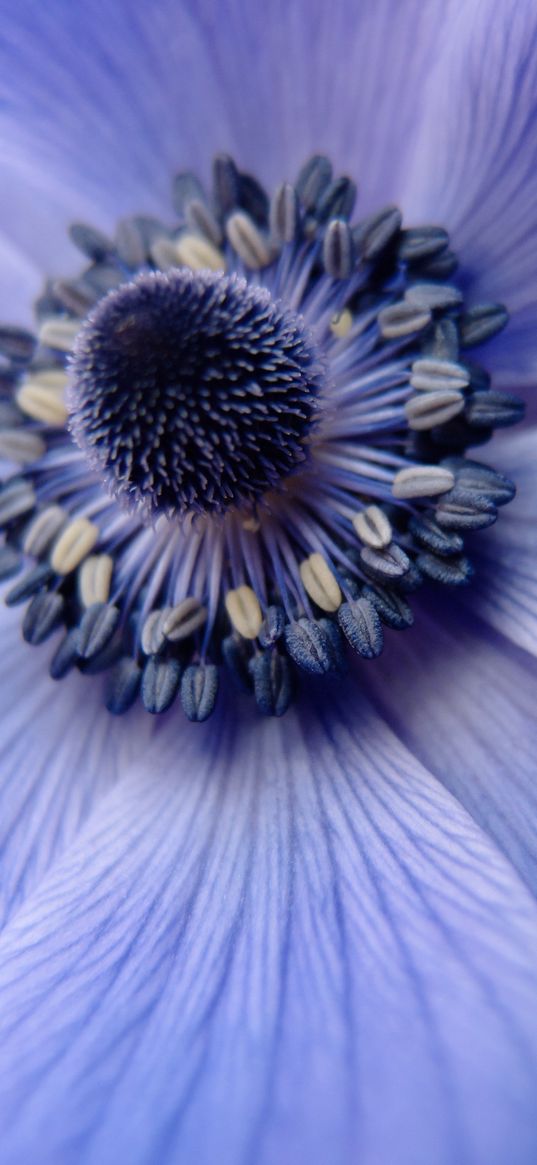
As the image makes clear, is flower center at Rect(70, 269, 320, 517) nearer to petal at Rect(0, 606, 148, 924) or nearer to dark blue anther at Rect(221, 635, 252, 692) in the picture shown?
dark blue anther at Rect(221, 635, 252, 692)

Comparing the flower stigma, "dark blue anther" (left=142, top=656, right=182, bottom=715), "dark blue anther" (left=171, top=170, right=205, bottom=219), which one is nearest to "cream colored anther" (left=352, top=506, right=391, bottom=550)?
the flower stigma

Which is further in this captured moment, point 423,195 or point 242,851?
point 423,195

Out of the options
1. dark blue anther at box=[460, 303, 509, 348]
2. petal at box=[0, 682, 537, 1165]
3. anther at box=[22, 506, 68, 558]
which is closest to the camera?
petal at box=[0, 682, 537, 1165]

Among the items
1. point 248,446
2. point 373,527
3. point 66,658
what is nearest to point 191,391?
point 248,446

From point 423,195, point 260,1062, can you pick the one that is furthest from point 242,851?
point 423,195

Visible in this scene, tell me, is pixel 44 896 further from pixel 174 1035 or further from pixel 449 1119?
pixel 449 1119

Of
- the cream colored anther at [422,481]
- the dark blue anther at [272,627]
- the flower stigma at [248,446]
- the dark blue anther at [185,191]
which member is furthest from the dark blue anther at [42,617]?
the dark blue anther at [185,191]
